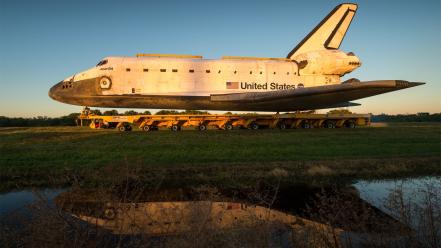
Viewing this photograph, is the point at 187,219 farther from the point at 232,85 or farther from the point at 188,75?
the point at 232,85

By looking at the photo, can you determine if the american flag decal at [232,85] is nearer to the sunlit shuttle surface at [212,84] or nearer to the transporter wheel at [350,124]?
the sunlit shuttle surface at [212,84]

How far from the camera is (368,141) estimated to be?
13094 mm

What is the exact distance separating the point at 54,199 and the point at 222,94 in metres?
11.7

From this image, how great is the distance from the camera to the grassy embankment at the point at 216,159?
7504mm

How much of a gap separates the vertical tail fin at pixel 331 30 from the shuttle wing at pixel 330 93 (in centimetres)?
369

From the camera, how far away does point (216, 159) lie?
9664 mm

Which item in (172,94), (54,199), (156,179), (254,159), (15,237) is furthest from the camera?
(172,94)

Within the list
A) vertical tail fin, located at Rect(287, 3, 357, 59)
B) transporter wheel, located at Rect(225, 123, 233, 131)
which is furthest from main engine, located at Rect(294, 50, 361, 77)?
transporter wheel, located at Rect(225, 123, 233, 131)

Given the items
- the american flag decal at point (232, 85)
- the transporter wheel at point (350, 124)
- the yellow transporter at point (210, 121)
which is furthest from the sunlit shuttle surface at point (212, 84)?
the transporter wheel at point (350, 124)

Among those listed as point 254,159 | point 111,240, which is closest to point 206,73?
point 254,159

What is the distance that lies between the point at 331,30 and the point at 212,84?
28.0ft

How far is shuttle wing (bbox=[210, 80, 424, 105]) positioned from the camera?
1429 centimetres

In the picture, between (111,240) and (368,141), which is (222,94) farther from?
(111,240)

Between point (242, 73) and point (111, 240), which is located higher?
point (242, 73)
